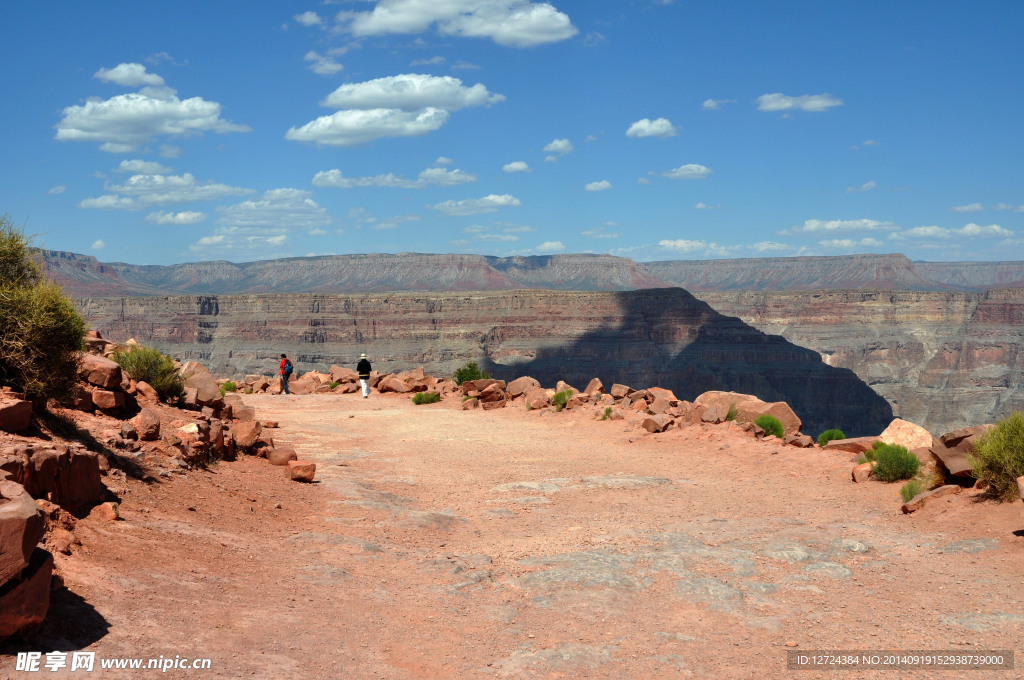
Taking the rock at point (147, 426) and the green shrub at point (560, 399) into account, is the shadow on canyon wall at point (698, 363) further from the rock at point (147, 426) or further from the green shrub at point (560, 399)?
the rock at point (147, 426)

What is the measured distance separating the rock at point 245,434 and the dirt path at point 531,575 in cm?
43

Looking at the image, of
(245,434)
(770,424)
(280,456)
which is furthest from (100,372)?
(770,424)

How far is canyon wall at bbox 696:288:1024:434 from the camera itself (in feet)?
489

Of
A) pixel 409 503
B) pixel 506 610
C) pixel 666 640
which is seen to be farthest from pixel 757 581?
pixel 409 503

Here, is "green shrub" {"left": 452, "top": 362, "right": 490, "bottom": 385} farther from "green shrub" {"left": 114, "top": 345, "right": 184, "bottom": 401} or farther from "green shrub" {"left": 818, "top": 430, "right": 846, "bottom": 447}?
"green shrub" {"left": 114, "top": 345, "right": 184, "bottom": 401}

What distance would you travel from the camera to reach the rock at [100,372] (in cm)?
1114

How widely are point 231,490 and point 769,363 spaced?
135962mm

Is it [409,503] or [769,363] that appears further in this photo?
[769,363]

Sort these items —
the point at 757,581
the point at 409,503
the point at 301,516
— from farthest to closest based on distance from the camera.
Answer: the point at 409,503
the point at 301,516
the point at 757,581

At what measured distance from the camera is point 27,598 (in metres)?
4.94

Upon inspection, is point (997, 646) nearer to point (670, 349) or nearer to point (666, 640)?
point (666, 640)

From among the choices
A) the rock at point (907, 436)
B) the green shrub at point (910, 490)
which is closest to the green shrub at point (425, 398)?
the rock at point (907, 436)

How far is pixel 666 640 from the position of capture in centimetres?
655

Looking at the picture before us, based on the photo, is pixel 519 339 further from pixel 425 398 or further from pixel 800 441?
pixel 800 441
